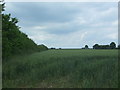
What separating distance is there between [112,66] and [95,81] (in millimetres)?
1873

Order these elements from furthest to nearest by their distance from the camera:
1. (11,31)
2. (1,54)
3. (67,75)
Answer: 1. (11,31)
2. (1,54)
3. (67,75)

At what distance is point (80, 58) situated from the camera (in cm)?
1268

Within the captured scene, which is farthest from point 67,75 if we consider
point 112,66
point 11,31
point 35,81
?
point 11,31

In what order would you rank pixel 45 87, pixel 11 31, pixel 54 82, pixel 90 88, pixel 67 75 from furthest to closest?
pixel 11 31 → pixel 67 75 → pixel 54 82 → pixel 45 87 → pixel 90 88

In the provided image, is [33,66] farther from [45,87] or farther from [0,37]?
[45,87]

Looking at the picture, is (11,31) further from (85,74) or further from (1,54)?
(85,74)

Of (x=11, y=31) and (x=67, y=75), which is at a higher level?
(x=11, y=31)

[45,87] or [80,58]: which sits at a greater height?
[80,58]

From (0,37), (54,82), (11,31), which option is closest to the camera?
(54,82)

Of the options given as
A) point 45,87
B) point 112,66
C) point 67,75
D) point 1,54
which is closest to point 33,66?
point 1,54

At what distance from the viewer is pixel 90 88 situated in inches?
319

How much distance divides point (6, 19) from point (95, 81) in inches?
277

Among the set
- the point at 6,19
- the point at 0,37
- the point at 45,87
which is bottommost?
the point at 45,87

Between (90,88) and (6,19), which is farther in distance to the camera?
(6,19)
